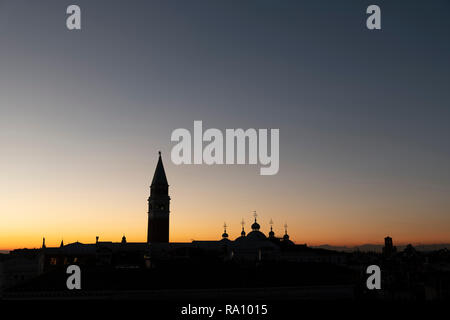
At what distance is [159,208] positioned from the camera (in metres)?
119

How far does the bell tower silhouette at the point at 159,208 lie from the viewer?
118 metres

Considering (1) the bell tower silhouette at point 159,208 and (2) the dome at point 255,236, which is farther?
(2) the dome at point 255,236

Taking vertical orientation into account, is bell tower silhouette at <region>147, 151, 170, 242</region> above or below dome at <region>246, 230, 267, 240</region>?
above

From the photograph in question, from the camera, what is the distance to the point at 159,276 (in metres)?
59.4

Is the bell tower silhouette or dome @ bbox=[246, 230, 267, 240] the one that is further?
dome @ bbox=[246, 230, 267, 240]

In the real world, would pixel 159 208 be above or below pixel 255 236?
above

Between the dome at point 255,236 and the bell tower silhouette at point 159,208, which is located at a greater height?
the bell tower silhouette at point 159,208

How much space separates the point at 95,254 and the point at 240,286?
5755 centimetres

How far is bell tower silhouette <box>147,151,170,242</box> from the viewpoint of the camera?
117738mm

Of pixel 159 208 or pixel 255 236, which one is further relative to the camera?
pixel 255 236
